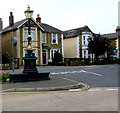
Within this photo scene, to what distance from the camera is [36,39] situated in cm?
3225

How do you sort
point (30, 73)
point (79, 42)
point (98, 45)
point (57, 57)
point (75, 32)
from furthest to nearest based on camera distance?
point (75, 32)
point (79, 42)
point (98, 45)
point (57, 57)
point (30, 73)

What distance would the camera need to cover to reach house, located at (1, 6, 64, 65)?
3084 cm

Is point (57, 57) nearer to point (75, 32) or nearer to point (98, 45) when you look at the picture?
point (98, 45)

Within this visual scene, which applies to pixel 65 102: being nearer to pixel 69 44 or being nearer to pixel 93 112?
pixel 93 112

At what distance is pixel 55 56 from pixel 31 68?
64.5ft

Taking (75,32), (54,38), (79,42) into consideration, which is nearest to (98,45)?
(79,42)

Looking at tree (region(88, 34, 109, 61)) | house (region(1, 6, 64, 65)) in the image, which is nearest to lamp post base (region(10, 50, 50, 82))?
house (region(1, 6, 64, 65))

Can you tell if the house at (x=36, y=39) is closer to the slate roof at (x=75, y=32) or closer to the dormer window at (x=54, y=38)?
the dormer window at (x=54, y=38)

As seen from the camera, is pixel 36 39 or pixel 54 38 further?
pixel 54 38

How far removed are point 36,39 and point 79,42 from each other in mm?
9694

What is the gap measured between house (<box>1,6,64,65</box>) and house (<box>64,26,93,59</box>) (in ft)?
12.6

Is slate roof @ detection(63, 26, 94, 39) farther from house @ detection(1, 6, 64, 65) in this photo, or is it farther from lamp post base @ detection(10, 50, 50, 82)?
lamp post base @ detection(10, 50, 50, 82)

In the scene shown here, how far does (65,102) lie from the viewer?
7578 millimetres

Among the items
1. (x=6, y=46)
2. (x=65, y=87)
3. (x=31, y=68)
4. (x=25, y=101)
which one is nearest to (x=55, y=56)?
(x=6, y=46)
